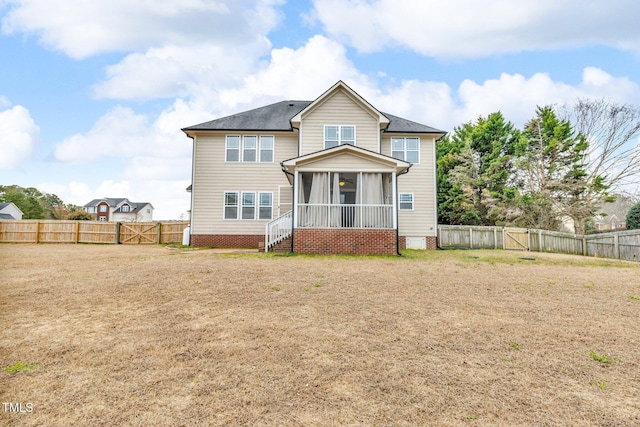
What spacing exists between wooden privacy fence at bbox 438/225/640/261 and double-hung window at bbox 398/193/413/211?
317cm

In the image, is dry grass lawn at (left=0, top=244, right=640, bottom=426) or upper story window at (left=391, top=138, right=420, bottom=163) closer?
dry grass lawn at (left=0, top=244, right=640, bottom=426)

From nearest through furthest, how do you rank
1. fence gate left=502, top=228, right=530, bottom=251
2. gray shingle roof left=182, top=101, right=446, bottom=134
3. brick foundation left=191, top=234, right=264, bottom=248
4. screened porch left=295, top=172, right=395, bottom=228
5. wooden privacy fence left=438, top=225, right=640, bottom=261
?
screened porch left=295, top=172, right=395, bottom=228
wooden privacy fence left=438, top=225, right=640, bottom=261
brick foundation left=191, top=234, right=264, bottom=248
gray shingle roof left=182, top=101, right=446, bottom=134
fence gate left=502, top=228, right=530, bottom=251

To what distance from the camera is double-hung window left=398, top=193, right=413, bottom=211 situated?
56.9ft

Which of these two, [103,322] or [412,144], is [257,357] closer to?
[103,322]

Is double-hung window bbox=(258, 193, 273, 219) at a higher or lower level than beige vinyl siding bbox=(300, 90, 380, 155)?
lower

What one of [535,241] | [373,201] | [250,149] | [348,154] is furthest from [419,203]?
[250,149]

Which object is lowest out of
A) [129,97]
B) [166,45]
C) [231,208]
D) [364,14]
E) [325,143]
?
[231,208]

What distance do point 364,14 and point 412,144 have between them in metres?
6.93

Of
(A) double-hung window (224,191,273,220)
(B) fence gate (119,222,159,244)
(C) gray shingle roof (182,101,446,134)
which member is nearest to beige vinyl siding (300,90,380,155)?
(C) gray shingle roof (182,101,446,134)

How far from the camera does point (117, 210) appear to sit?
5919 cm

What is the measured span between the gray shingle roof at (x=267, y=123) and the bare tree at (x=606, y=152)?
529 inches

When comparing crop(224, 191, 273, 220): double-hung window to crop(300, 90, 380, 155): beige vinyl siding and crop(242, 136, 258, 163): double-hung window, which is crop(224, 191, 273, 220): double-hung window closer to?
crop(242, 136, 258, 163): double-hung window

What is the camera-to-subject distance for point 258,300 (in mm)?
5750

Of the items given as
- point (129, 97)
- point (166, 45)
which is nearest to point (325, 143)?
point (166, 45)
